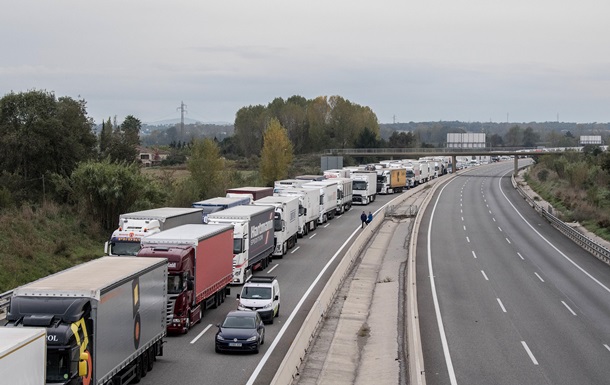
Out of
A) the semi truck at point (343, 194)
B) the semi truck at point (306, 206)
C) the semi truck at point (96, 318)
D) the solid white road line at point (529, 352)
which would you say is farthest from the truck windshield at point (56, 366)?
the semi truck at point (343, 194)

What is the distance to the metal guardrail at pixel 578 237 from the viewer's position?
48406mm

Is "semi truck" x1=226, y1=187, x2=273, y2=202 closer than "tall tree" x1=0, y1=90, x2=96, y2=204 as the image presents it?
Yes

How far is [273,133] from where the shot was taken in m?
96.2

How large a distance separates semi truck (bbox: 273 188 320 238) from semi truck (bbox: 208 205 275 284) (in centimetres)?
1143

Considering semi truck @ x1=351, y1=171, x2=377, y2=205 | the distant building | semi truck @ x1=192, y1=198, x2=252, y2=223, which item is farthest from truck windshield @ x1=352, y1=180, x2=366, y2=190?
the distant building

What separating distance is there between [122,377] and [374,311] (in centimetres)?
1553

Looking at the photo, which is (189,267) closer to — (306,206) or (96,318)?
(96,318)

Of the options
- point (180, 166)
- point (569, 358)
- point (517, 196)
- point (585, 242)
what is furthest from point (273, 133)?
point (569, 358)

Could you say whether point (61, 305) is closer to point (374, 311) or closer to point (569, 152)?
point (374, 311)

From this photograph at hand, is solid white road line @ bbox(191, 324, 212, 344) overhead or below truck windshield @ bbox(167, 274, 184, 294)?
below

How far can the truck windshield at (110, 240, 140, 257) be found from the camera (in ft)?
104

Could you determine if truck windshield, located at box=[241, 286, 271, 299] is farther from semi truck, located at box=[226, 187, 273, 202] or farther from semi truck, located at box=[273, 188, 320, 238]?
semi truck, located at box=[273, 188, 320, 238]

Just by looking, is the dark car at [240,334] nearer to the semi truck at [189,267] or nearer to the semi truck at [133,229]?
the semi truck at [189,267]

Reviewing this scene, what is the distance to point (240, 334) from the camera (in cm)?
2573
